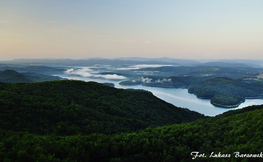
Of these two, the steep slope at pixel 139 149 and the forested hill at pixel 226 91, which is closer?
the steep slope at pixel 139 149

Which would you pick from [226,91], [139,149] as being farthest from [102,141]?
[226,91]

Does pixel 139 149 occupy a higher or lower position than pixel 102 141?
lower

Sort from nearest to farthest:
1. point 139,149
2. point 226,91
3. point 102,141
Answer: point 139,149
point 102,141
point 226,91

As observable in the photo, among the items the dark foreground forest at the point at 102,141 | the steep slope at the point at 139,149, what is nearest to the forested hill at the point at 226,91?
the dark foreground forest at the point at 102,141

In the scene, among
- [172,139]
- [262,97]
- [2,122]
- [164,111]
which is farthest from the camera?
[262,97]

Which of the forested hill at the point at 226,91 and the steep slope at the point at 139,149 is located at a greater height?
the steep slope at the point at 139,149

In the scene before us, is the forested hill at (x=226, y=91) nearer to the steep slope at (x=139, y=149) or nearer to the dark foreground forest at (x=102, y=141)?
the dark foreground forest at (x=102, y=141)

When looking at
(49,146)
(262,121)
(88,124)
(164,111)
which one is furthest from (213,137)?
(164,111)

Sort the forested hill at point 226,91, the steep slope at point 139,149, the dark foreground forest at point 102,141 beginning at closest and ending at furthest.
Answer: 1. the steep slope at point 139,149
2. the dark foreground forest at point 102,141
3. the forested hill at point 226,91

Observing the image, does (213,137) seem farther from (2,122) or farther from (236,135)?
(2,122)

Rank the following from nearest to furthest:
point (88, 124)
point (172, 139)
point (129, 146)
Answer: point (129, 146), point (172, 139), point (88, 124)

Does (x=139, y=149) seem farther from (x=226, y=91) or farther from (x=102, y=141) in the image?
(x=226, y=91)
